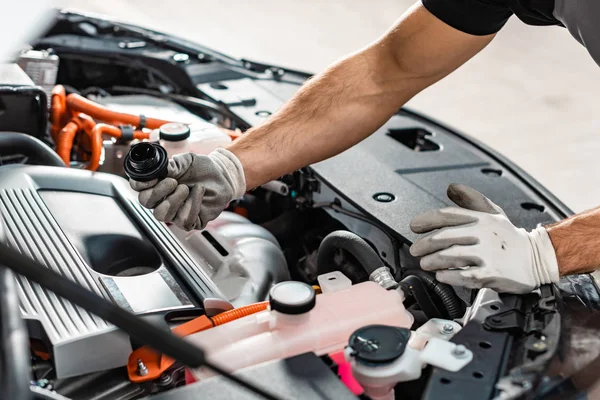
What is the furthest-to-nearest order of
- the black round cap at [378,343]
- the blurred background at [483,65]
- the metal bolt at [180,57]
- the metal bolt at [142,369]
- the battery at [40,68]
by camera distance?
the blurred background at [483,65]
the metal bolt at [180,57]
the battery at [40,68]
the metal bolt at [142,369]
the black round cap at [378,343]

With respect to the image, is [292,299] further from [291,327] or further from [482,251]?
[482,251]

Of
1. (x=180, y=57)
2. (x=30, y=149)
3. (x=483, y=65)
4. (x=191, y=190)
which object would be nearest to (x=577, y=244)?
(x=191, y=190)

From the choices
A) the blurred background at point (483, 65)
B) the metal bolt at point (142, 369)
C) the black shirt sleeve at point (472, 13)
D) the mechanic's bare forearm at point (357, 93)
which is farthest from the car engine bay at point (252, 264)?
the blurred background at point (483, 65)

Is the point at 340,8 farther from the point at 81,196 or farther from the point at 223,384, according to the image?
the point at 223,384

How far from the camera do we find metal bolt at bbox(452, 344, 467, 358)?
3.77 feet

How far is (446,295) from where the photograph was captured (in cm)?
144

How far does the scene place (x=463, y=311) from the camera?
143 cm

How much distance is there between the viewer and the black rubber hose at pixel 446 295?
142 cm

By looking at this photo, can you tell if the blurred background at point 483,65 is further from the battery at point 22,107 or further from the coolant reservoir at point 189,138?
the battery at point 22,107

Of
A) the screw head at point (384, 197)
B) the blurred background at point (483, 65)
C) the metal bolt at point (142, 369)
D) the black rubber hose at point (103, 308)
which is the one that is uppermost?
the black rubber hose at point (103, 308)

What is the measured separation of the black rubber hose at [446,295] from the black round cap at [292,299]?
33 cm

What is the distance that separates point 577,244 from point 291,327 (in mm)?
594

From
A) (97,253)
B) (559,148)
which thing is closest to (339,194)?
(97,253)

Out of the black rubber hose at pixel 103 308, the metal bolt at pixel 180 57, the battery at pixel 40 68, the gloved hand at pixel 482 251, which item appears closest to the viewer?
the black rubber hose at pixel 103 308
